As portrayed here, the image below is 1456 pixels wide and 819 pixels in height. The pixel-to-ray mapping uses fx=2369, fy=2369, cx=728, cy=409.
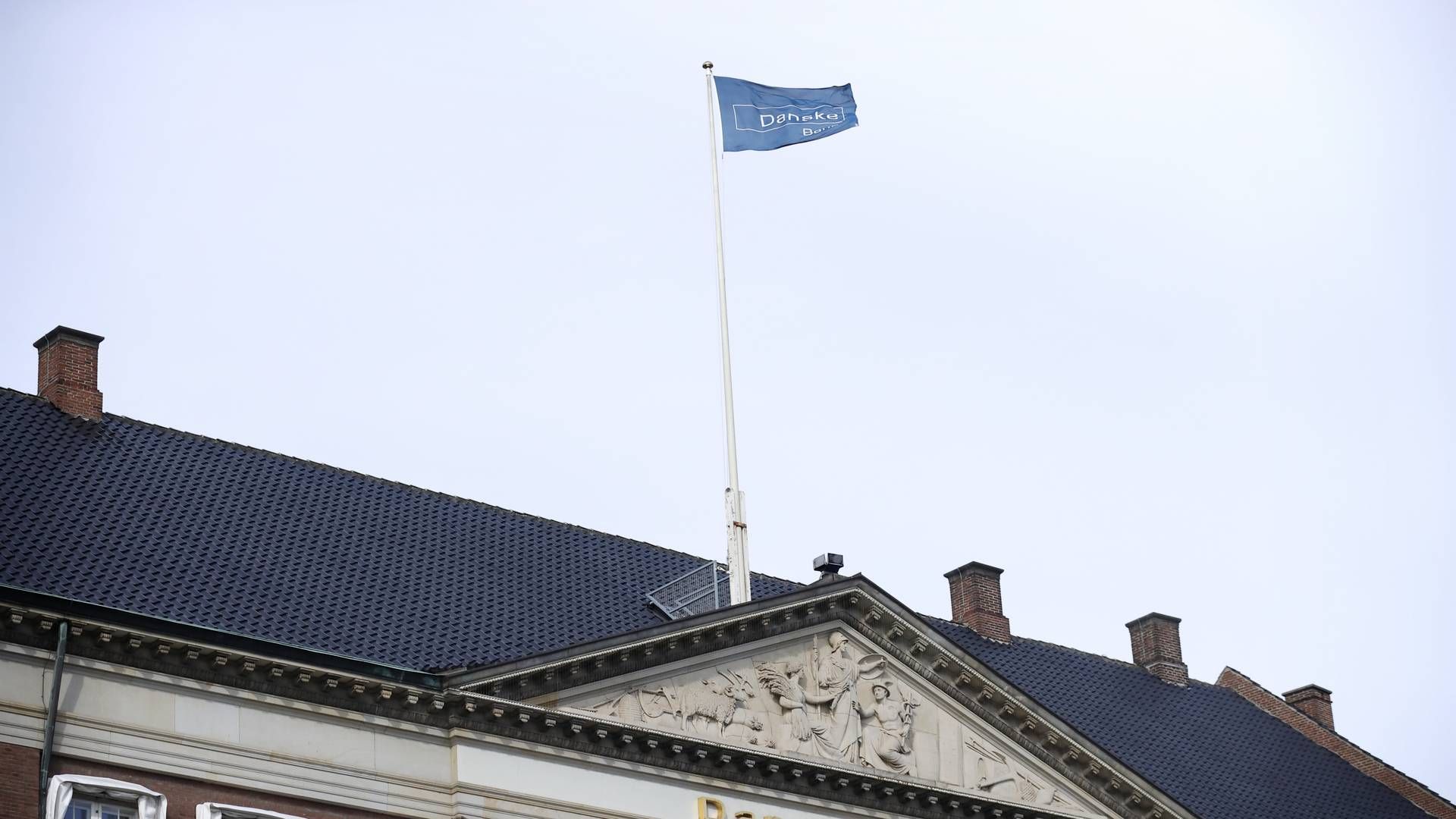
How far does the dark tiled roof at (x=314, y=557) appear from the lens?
3747cm

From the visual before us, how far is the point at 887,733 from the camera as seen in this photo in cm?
4312

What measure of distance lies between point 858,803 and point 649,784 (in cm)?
445

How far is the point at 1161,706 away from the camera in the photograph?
180 feet

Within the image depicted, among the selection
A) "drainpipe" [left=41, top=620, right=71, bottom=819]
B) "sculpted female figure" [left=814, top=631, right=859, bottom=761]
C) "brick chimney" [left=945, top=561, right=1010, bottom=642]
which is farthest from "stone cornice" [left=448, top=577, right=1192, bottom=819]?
"brick chimney" [left=945, top=561, right=1010, bottom=642]

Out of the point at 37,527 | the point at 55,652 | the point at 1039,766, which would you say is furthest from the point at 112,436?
the point at 1039,766

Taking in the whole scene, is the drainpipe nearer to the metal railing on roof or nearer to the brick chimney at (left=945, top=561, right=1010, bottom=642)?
the metal railing on roof

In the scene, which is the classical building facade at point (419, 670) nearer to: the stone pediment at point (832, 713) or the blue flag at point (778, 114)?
the stone pediment at point (832, 713)

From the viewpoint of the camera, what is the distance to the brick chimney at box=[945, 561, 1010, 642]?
178 feet

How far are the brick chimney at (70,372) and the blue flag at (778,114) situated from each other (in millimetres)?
13013

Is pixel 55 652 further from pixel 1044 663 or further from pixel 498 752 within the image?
pixel 1044 663

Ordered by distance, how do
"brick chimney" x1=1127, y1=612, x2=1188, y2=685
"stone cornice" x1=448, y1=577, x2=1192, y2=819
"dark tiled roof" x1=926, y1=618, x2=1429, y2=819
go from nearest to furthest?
1. "stone cornice" x1=448, y1=577, x2=1192, y2=819
2. "dark tiled roof" x1=926, y1=618, x2=1429, y2=819
3. "brick chimney" x1=1127, y1=612, x2=1188, y2=685

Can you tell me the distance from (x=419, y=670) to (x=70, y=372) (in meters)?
9.64

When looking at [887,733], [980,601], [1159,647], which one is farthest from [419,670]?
[1159,647]

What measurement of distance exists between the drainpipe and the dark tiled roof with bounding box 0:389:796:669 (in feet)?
3.45
